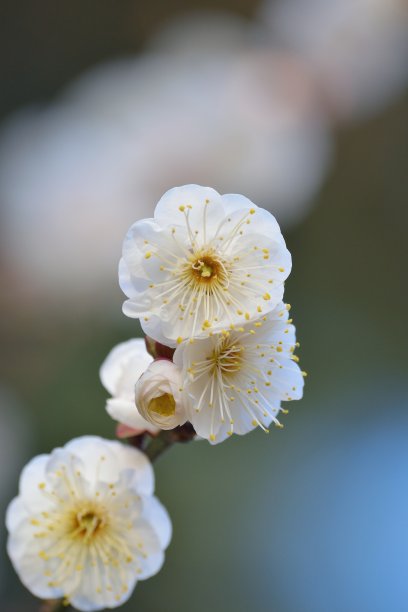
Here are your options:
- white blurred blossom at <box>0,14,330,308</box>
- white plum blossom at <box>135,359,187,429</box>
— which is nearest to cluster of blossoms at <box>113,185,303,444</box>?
white plum blossom at <box>135,359,187,429</box>

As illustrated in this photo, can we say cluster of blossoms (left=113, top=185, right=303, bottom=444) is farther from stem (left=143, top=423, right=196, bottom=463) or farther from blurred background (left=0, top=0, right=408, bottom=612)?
blurred background (left=0, top=0, right=408, bottom=612)

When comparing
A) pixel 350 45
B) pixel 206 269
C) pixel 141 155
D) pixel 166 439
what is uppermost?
pixel 350 45

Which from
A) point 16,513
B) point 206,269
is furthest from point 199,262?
point 16,513

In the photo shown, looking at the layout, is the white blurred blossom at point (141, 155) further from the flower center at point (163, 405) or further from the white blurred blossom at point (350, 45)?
the flower center at point (163, 405)

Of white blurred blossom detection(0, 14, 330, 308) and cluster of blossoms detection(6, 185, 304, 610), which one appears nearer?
cluster of blossoms detection(6, 185, 304, 610)

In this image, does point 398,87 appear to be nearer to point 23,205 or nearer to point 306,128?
point 306,128

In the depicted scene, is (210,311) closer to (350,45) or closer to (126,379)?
(126,379)
